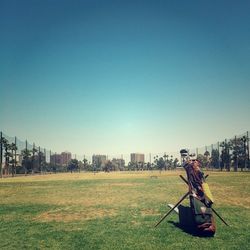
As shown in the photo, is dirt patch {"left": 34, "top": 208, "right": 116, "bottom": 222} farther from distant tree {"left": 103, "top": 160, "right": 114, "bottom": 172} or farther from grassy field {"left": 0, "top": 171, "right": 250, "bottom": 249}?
distant tree {"left": 103, "top": 160, "right": 114, "bottom": 172}

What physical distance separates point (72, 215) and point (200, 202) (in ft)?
24.8

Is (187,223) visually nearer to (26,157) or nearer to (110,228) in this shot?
(110,228)

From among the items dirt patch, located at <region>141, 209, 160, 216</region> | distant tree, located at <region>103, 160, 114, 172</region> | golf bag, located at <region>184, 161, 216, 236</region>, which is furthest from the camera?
distant tree, located at <region>103, 160, 114, 172</region>

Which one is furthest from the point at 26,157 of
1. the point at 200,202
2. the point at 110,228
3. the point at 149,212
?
the point at 200,202

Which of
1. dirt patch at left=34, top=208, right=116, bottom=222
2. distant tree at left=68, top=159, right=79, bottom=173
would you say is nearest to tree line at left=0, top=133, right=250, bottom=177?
distant tree at left=68, top=159, right=79, bottom=173

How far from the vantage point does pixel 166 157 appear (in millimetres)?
158625

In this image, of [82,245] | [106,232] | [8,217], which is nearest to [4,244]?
[82,245]

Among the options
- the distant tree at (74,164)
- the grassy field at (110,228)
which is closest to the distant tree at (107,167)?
the distant tree at (74,164)

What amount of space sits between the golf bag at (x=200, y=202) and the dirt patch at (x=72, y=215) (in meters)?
5.73

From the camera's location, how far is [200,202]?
35.1ft

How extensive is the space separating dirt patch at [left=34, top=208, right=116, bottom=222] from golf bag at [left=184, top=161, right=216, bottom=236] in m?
5.73

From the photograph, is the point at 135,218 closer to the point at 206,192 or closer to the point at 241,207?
the point at 206,192

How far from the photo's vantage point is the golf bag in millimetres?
10422

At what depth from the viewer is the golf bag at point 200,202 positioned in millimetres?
10422
